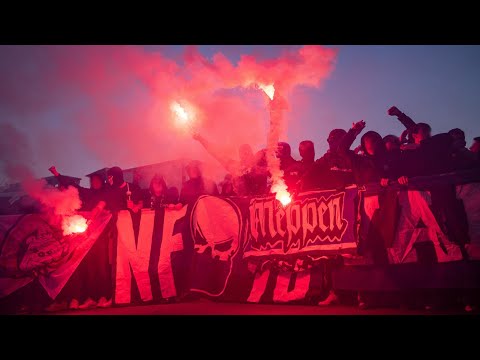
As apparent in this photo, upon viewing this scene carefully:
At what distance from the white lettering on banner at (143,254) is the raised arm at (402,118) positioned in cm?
423

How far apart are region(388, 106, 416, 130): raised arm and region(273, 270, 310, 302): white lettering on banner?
10.1 feet

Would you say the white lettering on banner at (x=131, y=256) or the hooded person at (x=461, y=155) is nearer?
the hooded person at (x=461, y=155)

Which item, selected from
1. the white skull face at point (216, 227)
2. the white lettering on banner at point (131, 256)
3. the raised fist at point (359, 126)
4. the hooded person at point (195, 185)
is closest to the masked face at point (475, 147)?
the raised fist at point (359, 126)

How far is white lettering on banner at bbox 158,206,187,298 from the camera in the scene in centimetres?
762

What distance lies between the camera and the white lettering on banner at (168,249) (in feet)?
25.0

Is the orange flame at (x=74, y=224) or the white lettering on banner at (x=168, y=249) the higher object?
the orange flame at (x=74, y=224)

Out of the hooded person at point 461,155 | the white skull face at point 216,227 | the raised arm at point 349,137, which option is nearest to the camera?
the hooded person at point 461,155

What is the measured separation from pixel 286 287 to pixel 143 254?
293 cm

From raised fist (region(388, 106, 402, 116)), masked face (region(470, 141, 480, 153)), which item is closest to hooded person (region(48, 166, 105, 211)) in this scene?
raised fist (region(388, 106, 402, 116))

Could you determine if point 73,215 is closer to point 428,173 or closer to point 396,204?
point 396,204

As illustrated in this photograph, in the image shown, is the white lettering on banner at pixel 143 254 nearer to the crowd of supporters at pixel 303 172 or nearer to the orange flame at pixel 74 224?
the crowd of supporters at pixel 303 172
